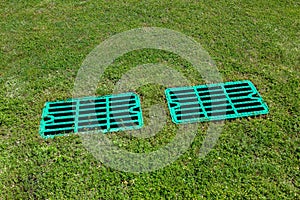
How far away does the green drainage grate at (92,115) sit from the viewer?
13.4 ft

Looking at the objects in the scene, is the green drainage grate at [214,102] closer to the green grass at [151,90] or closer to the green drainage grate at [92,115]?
the green grass at [151,90]

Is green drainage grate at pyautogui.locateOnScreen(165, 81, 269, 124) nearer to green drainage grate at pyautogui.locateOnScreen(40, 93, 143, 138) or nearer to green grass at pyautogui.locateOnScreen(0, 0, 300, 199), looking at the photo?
green grass at pyautogui.locateOnScreen(0, 0, 300, 199)

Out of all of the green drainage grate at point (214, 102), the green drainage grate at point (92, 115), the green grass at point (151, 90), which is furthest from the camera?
the green drainage grate at point (214, 102)

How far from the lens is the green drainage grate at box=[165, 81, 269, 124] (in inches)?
167

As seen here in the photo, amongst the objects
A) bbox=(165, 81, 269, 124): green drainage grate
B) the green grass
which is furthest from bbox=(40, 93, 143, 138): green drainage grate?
bbox=(165, 81, 269, 124): green drainage grate

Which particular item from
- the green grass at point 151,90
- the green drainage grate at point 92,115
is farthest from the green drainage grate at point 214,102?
the green drainage grate at point 92,115

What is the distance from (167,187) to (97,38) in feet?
9.82

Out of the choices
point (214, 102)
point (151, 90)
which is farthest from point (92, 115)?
point (214, 102)

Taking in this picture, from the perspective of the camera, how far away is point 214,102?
14.4 feet

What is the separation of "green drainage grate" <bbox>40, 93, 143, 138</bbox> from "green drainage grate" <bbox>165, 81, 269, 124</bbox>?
1.67 ft

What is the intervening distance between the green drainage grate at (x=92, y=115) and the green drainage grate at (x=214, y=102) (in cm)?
51

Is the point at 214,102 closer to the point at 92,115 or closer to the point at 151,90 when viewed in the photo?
the point at 151,90

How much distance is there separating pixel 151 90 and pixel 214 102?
→ 2.85ft

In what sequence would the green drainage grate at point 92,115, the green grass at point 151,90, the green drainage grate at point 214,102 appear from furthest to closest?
the green drainage grate at point 214,102
the green drainage grate at point 92,115
the green grass at point 151,90
